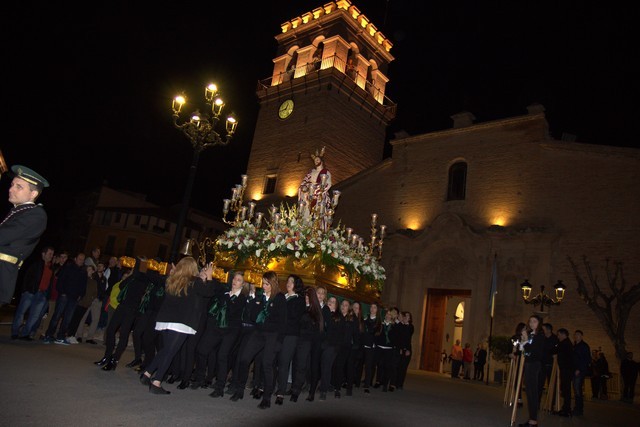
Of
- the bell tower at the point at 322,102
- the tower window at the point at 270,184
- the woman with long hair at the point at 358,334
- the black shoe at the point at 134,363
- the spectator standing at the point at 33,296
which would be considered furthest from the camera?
the tower window at the point at 270,184

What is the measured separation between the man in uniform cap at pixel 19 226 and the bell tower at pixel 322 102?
23050 millimetres

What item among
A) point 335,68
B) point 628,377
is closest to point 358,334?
point 628,377

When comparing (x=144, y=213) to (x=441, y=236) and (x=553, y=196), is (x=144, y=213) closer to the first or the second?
(x=441, y=236)

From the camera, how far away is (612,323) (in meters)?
17.1

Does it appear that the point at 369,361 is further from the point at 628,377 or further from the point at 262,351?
the point at 628,377

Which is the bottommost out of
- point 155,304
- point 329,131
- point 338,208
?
point 155,304

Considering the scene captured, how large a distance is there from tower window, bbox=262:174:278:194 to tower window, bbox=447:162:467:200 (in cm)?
1085

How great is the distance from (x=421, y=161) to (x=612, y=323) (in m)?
11.7

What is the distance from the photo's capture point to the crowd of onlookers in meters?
6.62

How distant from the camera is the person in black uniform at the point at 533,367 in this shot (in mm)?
7418

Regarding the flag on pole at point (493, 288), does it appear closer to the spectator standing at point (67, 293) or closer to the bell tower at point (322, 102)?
the bell tower at point (322, 102)

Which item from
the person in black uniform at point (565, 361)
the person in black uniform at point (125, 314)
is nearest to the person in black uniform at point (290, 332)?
the person in black uniform at point (125, 314)

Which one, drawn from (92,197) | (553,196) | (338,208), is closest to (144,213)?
(92,197)

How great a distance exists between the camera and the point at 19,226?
4219 millimetres
